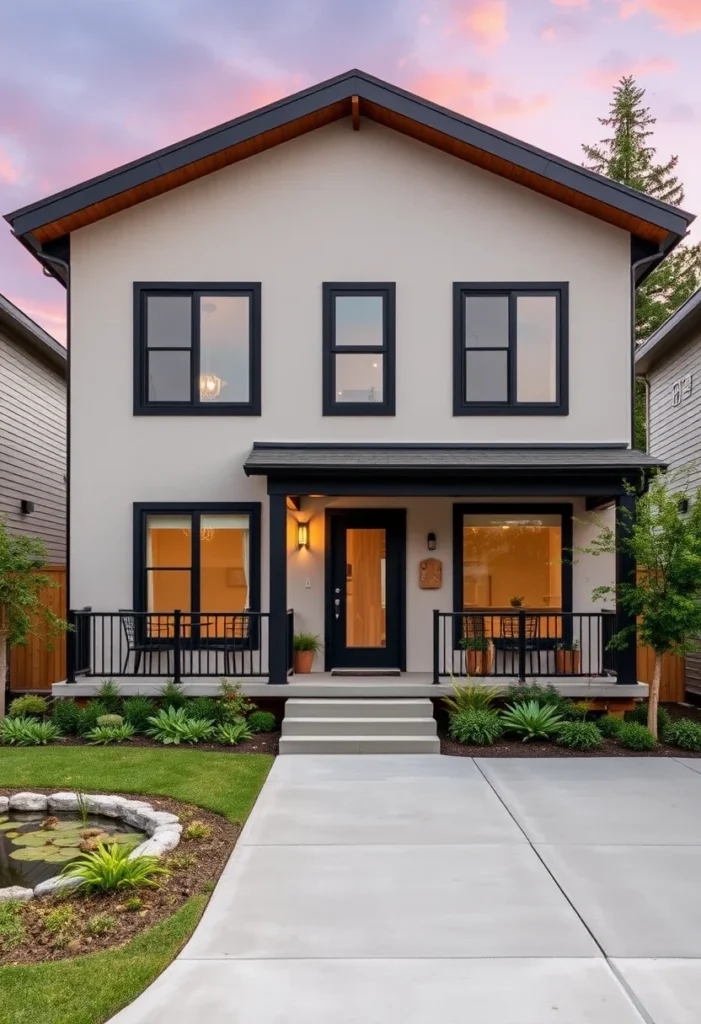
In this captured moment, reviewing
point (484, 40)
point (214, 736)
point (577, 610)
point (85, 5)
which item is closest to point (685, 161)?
point (484, 40)

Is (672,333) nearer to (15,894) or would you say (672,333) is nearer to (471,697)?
(471,697)

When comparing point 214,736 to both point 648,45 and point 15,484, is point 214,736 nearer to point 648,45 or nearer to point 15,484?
point 15,484

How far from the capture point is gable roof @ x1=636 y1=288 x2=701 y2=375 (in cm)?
1148

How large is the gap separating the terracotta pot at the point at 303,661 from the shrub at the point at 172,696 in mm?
1611

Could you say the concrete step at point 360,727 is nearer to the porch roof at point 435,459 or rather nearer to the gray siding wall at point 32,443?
the porch roof at point 435,459

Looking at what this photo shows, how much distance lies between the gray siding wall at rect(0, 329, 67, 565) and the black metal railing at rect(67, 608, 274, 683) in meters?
3.47

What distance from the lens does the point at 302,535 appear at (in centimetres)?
1046

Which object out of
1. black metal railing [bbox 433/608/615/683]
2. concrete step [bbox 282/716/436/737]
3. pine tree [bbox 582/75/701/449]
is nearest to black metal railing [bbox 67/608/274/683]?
concrete step [bbox 282/716/436/737]

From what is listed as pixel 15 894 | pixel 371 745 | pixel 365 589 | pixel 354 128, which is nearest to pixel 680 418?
pixel 365 589

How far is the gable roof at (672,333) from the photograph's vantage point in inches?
452

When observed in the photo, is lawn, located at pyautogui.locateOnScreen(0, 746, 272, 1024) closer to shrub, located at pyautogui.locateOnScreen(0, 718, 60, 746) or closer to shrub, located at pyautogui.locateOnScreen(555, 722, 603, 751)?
shrub, located at pyautogui.locateOnScreen(0, 718, 60, 746)

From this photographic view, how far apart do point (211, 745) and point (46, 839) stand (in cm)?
288

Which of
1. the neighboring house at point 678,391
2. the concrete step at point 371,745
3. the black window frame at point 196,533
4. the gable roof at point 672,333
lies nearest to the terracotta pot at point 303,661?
the black window frame at point 196,533

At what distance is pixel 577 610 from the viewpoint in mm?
10141
